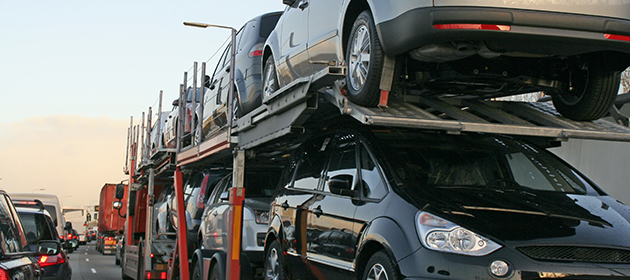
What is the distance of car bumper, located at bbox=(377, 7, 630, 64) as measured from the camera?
4695 millimetres

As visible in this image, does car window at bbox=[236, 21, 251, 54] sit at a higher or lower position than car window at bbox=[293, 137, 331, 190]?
higher

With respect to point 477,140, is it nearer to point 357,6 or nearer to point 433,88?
point 433,88

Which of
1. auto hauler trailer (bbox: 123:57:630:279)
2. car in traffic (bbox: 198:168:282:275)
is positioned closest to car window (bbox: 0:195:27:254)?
auto hauler trailer (bbox: 123:57:630:279)

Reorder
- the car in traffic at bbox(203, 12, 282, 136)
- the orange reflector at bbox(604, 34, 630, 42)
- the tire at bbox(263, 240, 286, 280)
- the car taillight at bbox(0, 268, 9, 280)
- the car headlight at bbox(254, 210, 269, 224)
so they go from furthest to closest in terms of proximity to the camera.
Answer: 1. the car in traffic at bbox(203, 12, 282, 136)
2. the car headlight at bbox(254, 210, 269, 224)
3. the tire at bbox(263, 240, 286, 280)
4. the orange reflector at bbox(604, 34, 630, 42)
5. the car taillight at bbox(0, 268, 9, 280)

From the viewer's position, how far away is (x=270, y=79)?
331 inches

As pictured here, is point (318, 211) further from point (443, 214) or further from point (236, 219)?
point (236, 219)

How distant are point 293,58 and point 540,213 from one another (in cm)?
351

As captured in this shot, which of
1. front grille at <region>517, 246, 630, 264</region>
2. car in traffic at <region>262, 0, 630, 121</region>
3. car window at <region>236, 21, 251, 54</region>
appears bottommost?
front grille at <region>517, 246, 630, 264</region>

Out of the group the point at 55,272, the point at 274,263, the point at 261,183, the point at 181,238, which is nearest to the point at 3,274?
the point at 274,263

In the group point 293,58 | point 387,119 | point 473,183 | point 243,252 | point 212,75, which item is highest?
point 212,75

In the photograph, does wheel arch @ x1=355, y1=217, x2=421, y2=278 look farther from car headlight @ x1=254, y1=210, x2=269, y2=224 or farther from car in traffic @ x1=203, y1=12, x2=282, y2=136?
car in traffic @ x1=203, y1=12, x2=282, y2=136

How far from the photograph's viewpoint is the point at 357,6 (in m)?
5.78

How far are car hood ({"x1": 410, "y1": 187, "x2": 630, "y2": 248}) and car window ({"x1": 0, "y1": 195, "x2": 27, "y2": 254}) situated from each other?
275 cm

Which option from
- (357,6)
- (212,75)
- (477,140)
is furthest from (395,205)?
(212,75)
